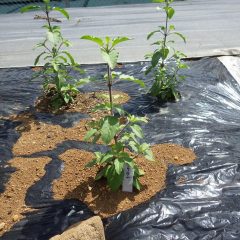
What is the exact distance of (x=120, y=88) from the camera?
12.1ft

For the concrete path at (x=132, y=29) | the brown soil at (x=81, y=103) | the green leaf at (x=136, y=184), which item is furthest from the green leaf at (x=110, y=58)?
the concrete path at (x=132, y=29)

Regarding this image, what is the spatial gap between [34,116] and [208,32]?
3.31 m

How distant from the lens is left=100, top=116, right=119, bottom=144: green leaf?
5.89ft

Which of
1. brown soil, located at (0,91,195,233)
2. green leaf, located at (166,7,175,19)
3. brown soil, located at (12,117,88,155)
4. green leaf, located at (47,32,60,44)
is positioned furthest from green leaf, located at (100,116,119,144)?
green leaf, located at (166,7,175,19)

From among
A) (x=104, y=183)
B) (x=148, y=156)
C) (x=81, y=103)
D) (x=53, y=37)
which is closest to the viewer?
(x=148, y=156)

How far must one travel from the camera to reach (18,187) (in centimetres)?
224

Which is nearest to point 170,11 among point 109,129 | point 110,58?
point 110,58

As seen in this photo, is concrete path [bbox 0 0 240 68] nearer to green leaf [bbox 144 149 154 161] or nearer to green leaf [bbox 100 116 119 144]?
green leaf [bbox 144 149 154 161]

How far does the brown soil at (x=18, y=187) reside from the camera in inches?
78.9

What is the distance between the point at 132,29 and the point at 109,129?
396cm

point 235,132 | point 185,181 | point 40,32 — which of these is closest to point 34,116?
point 185,181

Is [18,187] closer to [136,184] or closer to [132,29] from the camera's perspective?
[136,184]

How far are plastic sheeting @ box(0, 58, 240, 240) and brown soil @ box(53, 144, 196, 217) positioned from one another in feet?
0.17

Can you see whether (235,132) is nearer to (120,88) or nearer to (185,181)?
(185,181)
